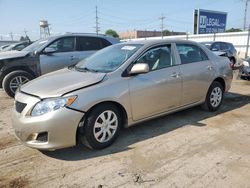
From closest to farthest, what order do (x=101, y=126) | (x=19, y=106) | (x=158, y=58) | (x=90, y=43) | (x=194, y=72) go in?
(x=19, y=106) → (x=101, y=126) → (x=158, y=58) → (x=194, y=72) → (x=90, y=43)

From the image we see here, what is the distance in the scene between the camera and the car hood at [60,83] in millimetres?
3472

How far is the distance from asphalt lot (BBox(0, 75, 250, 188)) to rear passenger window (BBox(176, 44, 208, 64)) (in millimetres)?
1212

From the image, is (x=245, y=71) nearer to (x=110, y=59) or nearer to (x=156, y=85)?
(x=156, y=85)

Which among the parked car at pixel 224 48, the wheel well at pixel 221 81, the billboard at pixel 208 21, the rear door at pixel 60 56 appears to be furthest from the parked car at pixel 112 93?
the billboard at pixel 208 21

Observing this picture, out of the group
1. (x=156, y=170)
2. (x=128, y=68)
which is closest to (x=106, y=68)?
(x=128, y=68)

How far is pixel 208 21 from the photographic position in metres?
31.2

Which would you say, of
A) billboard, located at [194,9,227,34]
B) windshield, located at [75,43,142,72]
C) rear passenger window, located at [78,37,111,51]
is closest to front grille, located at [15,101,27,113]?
windshield, located at [75,43,142,72]

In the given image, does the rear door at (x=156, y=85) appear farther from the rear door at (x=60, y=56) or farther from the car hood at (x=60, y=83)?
the rear door at (x=60, y=56)

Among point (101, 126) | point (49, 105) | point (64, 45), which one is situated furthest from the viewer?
point (64, 45)

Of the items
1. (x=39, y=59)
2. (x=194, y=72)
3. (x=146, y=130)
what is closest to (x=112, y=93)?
(x=146, y=130)

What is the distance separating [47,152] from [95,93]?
3.71 feet

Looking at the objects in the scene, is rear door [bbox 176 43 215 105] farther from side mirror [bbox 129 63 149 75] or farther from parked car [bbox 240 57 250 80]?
parked car [bbox 240 57 250 80]

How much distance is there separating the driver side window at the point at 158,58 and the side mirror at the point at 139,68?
0.84 ft

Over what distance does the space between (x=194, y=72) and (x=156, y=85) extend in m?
1.09
